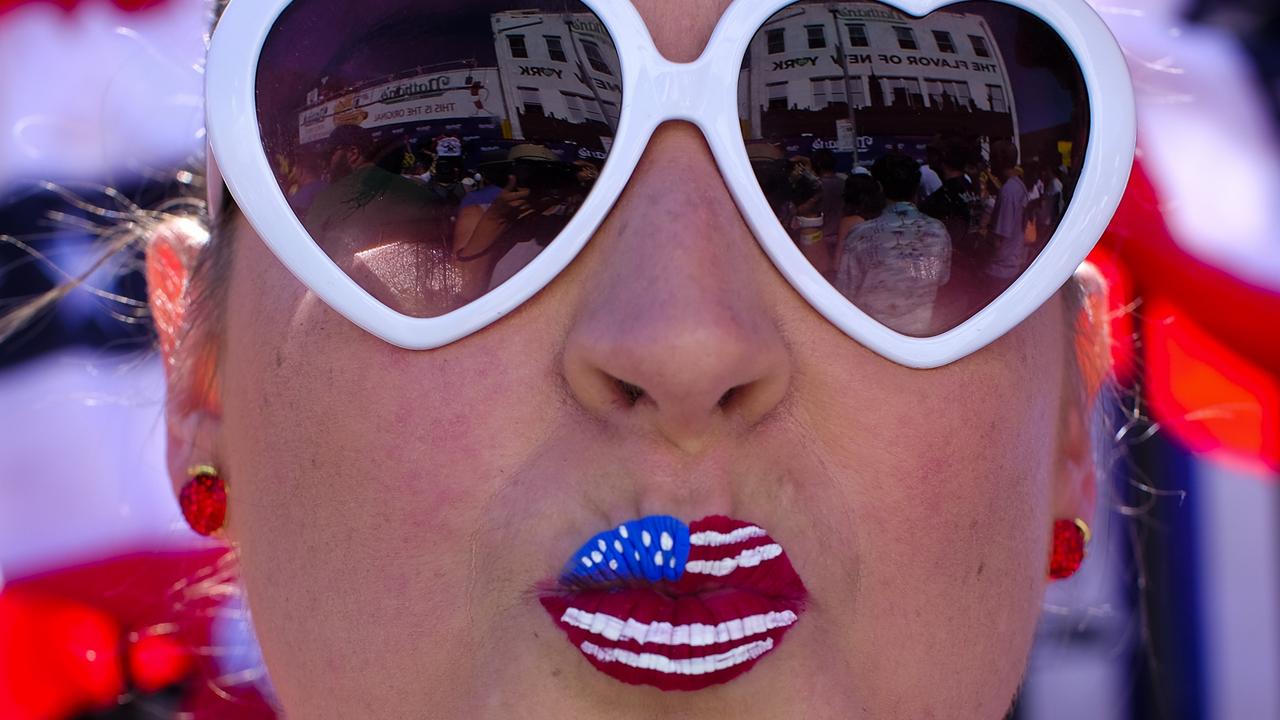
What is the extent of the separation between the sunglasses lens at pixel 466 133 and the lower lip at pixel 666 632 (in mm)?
321

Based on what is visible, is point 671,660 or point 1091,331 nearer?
point 671,660

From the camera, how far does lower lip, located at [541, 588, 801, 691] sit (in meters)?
0.99

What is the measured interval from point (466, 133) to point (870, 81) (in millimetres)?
409

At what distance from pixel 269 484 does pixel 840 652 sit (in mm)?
629

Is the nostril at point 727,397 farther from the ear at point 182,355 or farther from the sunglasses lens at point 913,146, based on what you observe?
the ear at point 182,355

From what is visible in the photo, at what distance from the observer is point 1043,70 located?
46.0 inches

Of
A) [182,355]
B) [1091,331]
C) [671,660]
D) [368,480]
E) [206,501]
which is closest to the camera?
[671,660]

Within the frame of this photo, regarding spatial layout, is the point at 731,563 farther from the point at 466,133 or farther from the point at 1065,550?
the point at 1065,550

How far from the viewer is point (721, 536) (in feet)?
3.28

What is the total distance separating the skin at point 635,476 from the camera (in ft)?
3.32

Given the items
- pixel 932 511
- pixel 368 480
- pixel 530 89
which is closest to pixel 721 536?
pixel 932 511

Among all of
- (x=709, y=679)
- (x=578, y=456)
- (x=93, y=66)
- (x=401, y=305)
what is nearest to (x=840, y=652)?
(x=709, y=679)

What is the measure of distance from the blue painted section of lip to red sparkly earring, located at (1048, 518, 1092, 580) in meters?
0.72

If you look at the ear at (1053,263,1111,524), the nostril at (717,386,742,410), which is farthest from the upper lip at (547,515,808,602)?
the ear at (1053,263,1111,524)
